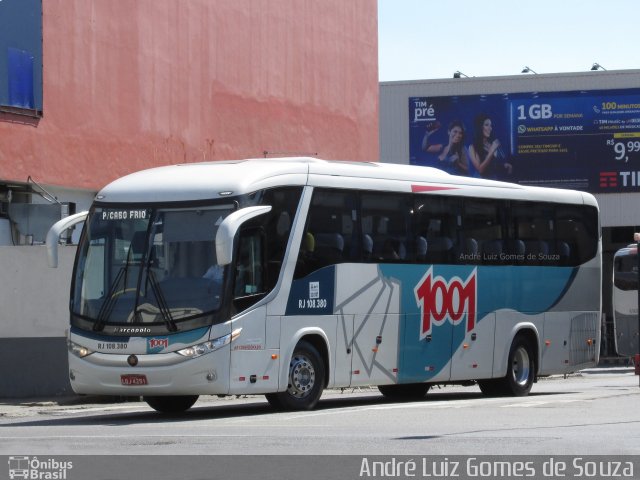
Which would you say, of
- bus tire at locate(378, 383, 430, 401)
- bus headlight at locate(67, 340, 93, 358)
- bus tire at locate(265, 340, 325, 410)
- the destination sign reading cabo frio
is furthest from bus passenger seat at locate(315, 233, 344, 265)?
bus tire at locate(378, 383, 430, 401)

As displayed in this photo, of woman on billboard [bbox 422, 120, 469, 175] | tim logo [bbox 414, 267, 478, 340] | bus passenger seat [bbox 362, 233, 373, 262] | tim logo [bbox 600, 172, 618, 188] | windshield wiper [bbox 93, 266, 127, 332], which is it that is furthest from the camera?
woman on billboard [bbox 422, 120, 469, 175]

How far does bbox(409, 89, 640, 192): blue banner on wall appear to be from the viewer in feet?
160

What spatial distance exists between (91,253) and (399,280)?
188 inches

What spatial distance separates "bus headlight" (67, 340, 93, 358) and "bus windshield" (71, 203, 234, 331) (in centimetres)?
33

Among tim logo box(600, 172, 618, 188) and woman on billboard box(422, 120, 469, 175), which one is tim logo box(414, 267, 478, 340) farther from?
tim logo box(600, 172, 618, 188)

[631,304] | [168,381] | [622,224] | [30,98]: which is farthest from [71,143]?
[622,224]

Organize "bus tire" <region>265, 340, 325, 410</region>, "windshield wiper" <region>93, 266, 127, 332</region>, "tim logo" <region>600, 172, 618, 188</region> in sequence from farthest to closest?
"tim logo" <region>600, 172, 618, 188</region>, "bus tire" <region>265, 340, 325, 410</region>, "windshield wiper" <region>93, 266, 127, 332</region>

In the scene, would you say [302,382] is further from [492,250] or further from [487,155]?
[487,155]

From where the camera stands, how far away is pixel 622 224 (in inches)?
2004

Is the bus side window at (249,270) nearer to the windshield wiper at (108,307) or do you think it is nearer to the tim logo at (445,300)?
the windshield wiper at (108,307)
